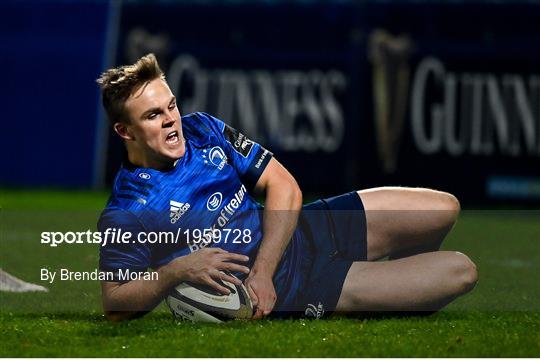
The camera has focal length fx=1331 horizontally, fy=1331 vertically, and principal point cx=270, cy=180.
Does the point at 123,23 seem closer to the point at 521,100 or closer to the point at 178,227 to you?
the point at 521,100

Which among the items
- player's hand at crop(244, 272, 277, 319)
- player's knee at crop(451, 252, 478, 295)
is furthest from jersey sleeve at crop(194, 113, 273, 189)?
player's knee at crop(451, 252, 478, 295)

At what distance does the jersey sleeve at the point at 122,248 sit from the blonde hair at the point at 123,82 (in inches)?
19.3

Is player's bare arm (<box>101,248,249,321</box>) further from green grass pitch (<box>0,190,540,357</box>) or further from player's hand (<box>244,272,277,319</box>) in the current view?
green grass pitch (<box>0,190,540,357</box>)

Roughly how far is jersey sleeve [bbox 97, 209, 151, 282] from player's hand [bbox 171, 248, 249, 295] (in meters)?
0.16

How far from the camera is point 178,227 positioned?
6.06 meters

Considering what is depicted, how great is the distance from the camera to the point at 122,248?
234 inches

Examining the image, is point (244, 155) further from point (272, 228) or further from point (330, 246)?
point (330, 246)

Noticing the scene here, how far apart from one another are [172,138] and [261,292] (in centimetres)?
83

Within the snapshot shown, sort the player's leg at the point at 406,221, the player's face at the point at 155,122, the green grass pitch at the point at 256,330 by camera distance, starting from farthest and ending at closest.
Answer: the player's leg at the point at 406,221
the player's face at the point at 155,122
the green grass pitch at the point at 256,330

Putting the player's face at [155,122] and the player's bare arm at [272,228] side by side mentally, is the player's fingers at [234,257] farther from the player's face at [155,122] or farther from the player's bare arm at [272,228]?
the player's face at [155,122]

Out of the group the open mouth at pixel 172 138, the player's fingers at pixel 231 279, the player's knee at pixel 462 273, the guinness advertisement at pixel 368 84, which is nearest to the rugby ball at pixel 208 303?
the player's fingers at pixel 231 279

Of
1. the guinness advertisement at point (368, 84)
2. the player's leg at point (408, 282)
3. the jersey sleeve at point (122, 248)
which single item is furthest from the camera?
the guinness advertisement at point (368, 84)

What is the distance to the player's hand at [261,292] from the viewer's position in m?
6.07

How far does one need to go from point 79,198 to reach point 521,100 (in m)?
4.87
